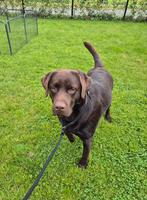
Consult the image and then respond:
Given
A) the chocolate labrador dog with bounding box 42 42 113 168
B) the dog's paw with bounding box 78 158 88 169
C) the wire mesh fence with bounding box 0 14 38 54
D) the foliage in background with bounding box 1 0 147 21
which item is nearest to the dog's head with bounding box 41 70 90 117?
the chocolate labrador dog with bounding box 42 42 113 168

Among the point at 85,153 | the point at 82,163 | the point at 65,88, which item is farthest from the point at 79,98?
the point at 82,163

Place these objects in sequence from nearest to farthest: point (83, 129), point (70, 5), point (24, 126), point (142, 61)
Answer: point (83, 129) → point (24, 126) → point (142, 61) → point (70, 5)

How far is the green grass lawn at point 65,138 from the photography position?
2559mm

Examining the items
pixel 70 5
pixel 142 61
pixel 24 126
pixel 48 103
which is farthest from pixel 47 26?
pixel 24 126

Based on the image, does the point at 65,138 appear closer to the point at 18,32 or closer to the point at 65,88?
the point at 65,88

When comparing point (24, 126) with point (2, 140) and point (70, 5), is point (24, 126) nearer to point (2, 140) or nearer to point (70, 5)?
point (2, 140)

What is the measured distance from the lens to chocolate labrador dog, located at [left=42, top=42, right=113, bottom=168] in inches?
77.1

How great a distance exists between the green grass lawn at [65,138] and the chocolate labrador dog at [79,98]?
281 millimetres

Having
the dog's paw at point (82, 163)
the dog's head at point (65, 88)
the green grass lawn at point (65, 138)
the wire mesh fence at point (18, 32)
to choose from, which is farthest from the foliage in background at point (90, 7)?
the dog's head at point (65, 88)

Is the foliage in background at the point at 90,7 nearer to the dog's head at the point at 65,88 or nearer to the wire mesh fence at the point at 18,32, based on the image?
the wire mesh fence at the point at 18,32

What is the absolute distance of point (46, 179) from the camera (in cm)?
263

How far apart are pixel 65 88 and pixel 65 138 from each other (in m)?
1.36

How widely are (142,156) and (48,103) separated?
173 centimetres

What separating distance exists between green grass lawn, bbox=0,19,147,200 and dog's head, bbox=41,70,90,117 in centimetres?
103
